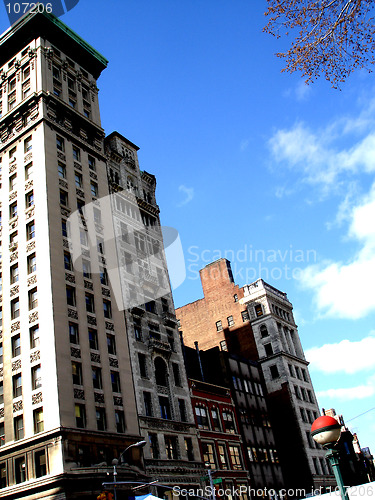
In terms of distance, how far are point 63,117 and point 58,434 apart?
38.8 meters

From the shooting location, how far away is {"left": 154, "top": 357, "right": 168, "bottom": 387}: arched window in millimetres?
53938

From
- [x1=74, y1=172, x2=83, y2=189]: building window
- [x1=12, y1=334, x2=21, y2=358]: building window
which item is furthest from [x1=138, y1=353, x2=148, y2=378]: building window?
[x1=74, y1=172, x2=83, y2=189]: building window

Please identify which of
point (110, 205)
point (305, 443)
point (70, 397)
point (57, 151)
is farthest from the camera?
point (305, 443)

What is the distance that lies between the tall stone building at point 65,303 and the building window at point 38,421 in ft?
0.27

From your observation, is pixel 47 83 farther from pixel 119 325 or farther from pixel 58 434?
pixel 58 434

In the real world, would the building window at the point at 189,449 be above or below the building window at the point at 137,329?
below

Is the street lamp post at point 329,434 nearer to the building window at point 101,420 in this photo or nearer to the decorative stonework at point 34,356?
the building window at point 101,420

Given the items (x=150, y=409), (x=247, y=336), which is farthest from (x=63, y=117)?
(x=247, y=336)

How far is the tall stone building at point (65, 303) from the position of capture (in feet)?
131

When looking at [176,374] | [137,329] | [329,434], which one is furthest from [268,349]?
[329,434]

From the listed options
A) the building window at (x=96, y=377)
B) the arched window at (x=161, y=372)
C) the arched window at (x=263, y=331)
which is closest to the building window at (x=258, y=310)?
the arched window at (x=263, y=331)

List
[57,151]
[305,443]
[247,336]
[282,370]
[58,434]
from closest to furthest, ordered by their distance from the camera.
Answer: [58,434]
[57,151]
[305,443]
[282,370]
[247,336]

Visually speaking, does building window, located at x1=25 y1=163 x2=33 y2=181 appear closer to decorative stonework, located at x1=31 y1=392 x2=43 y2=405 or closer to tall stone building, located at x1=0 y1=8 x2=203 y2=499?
tall stone building, located at x1=0 y1=8 x2=203 y2=499

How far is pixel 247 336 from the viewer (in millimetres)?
80438
